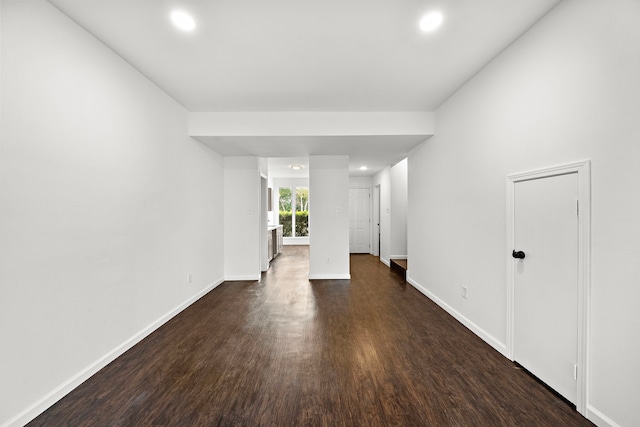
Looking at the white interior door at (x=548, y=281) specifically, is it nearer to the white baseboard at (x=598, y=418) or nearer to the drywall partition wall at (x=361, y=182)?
the white baseboard at (x=598, y=418)

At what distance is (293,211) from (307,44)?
8.17 meters

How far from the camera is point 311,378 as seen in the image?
2.05m

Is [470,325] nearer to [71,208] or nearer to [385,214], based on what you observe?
[71,208]

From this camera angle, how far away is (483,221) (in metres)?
2.67

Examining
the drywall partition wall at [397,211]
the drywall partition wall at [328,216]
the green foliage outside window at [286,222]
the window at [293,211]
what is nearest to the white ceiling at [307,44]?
the drywall partition wall at [328,216]

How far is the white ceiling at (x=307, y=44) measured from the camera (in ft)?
6.20

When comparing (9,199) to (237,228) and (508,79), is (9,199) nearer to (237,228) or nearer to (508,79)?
(237,228)

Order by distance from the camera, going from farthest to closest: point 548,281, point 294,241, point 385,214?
point 294,241 → point 385,214 → point 548,281

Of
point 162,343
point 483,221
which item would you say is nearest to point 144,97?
point 162,343

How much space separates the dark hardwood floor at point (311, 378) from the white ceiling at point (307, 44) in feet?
8.86

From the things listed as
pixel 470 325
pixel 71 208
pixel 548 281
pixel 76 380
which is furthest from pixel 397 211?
pixel 76 380

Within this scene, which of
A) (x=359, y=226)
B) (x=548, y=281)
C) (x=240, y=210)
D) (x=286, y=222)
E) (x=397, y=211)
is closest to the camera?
(x=548, y=281)

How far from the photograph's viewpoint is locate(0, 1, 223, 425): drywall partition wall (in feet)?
5.26

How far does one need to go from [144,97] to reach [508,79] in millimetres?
3516
